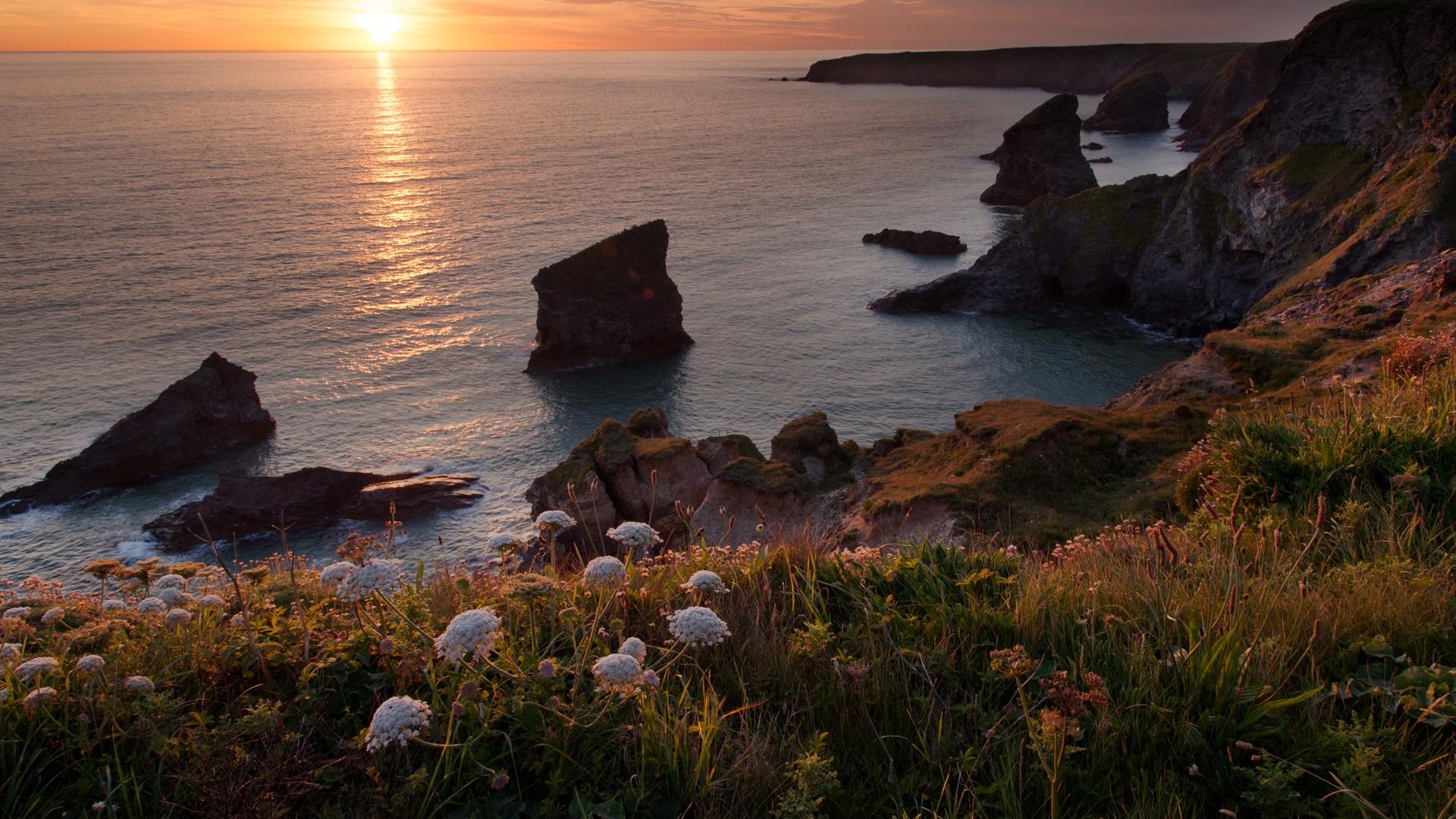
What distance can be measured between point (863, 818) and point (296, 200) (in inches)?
4633

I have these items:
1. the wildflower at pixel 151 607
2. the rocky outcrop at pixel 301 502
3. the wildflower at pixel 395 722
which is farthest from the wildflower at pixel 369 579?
the rocky outcrop at pixel 301 502

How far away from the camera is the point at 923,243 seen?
81.9 meters

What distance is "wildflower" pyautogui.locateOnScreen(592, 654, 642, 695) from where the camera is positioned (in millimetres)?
4113

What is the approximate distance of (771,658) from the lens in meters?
5.11

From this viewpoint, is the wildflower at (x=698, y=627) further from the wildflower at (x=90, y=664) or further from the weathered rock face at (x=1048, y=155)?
the weathered rock face at (x=1048, y=155)

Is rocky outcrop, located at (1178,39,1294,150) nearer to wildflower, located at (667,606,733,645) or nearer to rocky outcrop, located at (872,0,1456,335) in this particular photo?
rocky outcrop, located at (872,0,1456,335)

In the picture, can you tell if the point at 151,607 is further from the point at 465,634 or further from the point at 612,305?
the point at 612,305

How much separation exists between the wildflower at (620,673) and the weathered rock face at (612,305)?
53011mm

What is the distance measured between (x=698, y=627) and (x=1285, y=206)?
6066 centimetres

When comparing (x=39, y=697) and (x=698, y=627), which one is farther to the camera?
(x=698, y=627)

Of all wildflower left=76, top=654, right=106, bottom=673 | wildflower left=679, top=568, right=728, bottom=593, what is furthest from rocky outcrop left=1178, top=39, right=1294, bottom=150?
wildflower left=76, top=654, right=106, bottom=673

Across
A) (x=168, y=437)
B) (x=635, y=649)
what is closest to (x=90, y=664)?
(x=635, y=649)

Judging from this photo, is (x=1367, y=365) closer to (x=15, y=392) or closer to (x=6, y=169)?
(x=15, y=392)

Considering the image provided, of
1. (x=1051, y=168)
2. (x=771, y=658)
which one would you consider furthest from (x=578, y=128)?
(x=771, y=658)
